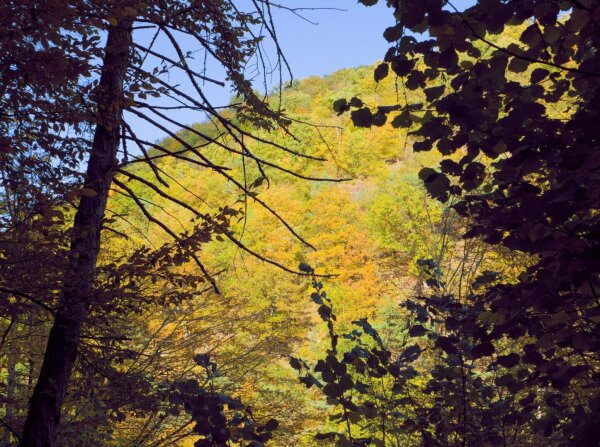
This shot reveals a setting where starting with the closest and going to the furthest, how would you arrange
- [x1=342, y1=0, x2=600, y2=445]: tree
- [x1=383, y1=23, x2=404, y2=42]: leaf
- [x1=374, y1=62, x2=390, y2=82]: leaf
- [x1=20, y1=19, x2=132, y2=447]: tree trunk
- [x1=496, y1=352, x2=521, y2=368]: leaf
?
[x1=342, y1=0, x2=600, y2=445]: tree
[x1=383, y1=23, x2=404, y2=42]: leaf
[x1=374, y1=62, x2=390, y2=82]: leaf
[x1=496, y1=352, x2=521, y2=368]: leaf
[x1=20, y1=19, x2=132, y2=447]: tree trunk

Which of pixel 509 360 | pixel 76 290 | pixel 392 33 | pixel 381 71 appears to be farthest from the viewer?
pixel 76 290

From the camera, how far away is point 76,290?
304cm

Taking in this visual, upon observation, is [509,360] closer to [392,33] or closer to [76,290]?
[392,33]

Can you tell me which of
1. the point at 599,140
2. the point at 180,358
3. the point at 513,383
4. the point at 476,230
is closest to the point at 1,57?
the point at 476,230

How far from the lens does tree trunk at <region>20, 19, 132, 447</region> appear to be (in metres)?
2.98

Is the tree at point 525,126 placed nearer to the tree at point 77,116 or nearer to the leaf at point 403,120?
the leaf at point 403,120

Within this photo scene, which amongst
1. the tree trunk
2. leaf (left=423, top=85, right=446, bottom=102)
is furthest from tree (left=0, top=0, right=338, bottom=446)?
leaf (left=423, top=85, right=446, bottom=102)

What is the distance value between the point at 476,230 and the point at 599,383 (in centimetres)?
83

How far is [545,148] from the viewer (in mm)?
1680

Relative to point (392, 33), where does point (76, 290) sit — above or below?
below

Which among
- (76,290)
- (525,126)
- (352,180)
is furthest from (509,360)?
(76,290)

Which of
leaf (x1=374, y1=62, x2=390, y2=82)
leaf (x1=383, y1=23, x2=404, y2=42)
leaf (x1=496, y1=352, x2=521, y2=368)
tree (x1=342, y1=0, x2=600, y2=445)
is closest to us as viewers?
tree (x1=342, y1=0, x2=600, y2=445)

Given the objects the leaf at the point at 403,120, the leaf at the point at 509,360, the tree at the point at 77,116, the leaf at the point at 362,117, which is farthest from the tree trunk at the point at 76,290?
the leaf at the point at 509,360

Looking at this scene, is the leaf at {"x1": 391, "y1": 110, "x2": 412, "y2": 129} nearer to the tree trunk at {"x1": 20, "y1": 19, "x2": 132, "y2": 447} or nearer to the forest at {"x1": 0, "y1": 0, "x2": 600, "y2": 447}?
the forest at {"x1": 0, "y1": 0, "x2": 600, "y2": 447}
